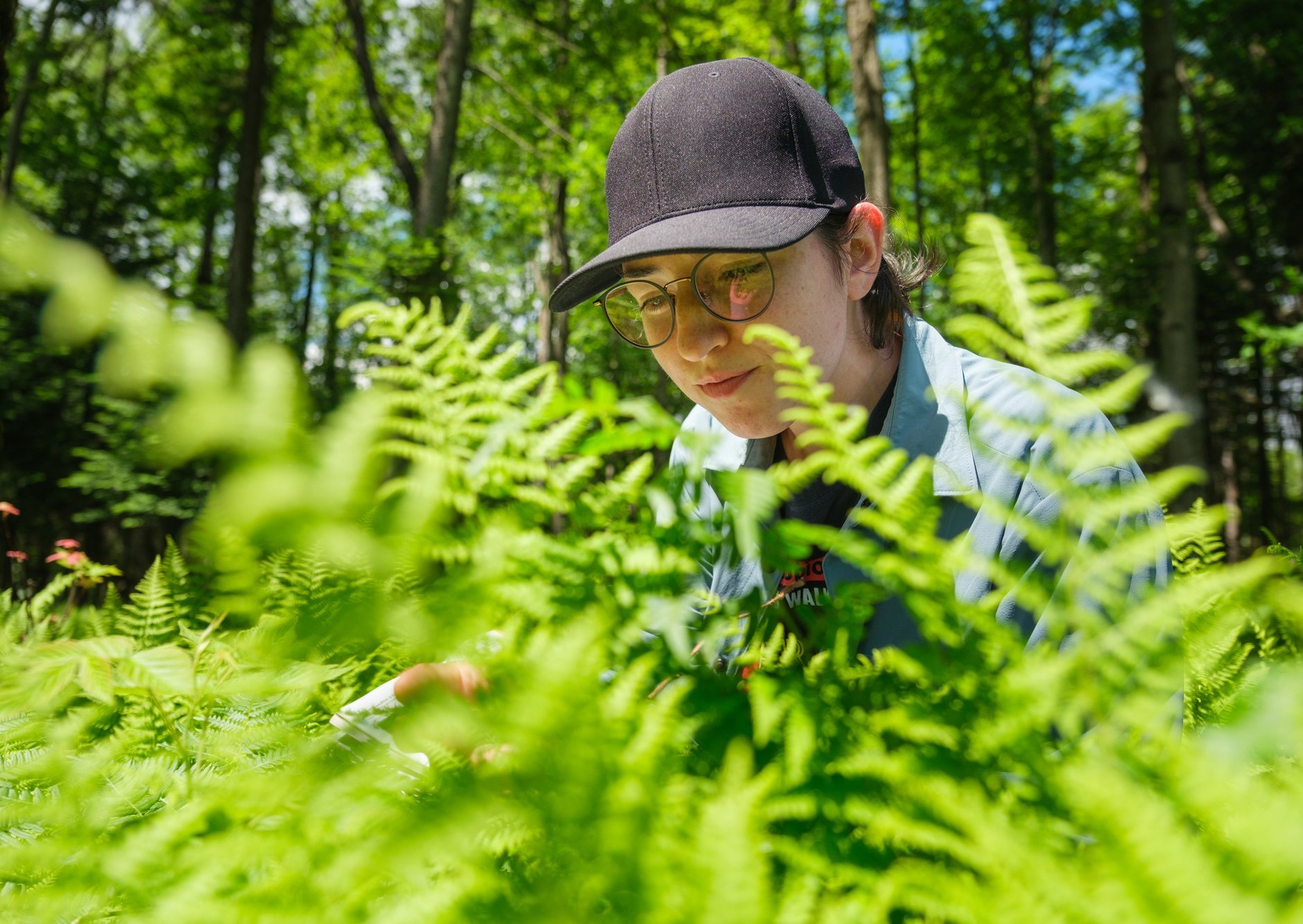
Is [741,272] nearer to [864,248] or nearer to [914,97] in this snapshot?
[864,248]

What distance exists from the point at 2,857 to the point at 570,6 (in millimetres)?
15184

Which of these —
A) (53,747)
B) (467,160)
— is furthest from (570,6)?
(53,747)

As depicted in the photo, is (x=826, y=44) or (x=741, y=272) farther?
(x=826, y=44)

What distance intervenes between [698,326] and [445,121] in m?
7.92

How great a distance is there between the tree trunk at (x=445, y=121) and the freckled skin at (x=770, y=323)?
7.02 m

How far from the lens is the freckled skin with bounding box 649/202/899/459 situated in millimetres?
1578

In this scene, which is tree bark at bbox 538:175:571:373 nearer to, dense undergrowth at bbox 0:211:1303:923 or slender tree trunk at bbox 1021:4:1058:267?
slender tree trunk at bbox 1021:4:1058:267

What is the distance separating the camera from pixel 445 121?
27.1 ft

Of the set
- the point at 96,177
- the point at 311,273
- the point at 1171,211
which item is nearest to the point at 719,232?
the point at 1171,211

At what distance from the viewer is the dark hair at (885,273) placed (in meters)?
1.80

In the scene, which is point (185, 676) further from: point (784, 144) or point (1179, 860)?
point (784, 144)

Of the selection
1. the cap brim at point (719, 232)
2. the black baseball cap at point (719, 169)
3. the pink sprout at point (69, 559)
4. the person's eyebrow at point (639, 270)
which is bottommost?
the pink sprout at point (69, 559)

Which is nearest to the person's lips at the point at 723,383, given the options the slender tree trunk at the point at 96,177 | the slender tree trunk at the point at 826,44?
the slender tree trunk at the point at 826,44

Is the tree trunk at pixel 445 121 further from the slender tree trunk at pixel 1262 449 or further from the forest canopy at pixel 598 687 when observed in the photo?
the slender tree trunk at pixel 1262 449
